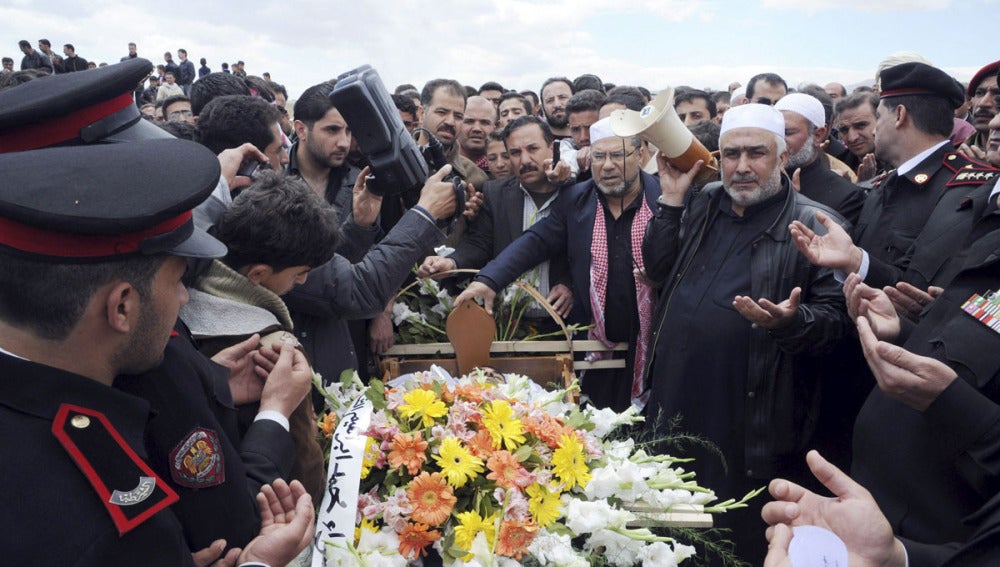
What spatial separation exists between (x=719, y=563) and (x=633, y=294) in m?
1.44

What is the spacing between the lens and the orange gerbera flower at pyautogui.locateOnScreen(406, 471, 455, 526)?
199 centimetres

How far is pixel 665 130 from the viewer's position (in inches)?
141

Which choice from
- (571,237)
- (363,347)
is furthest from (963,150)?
(363,347)

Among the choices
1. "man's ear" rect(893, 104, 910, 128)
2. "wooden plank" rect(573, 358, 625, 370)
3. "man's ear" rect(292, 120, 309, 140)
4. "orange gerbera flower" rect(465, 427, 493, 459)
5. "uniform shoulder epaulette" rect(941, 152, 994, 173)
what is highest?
"man's ear" rect(893, 104, 910, 128)

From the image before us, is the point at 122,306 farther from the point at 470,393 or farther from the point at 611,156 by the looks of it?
the point at 611,156

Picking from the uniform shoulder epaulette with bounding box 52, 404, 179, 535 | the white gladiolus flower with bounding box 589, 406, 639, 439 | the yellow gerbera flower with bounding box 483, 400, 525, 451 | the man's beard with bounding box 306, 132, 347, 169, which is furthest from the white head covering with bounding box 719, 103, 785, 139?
the uniform shoulder epaulette with bounding box 52, 404, 179, 535

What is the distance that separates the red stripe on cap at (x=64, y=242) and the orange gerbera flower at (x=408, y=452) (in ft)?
3.41

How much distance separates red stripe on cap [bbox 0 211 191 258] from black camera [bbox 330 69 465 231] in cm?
184

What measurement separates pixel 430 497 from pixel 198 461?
727mm

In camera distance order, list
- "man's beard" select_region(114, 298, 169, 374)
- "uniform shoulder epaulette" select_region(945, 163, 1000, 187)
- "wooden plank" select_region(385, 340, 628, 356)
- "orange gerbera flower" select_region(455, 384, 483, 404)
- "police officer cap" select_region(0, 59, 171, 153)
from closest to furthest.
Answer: "man's beard" select_region(114, 298, 169, 374) < "police officer cap" select_region(0, 59, 171, 153) < "orange gerbera flower" select_region(455, 384, 483, 404) < "uniform shoulder epaulette" select_region(945, 163, 1000, 187) < "wooden plank" select_region(385, 340, 628, 356)

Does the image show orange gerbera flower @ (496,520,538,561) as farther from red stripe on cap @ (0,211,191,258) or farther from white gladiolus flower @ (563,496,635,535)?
red stripe on cap @ (0,211,191,258)

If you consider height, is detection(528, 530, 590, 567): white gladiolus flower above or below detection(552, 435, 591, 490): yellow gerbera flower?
below

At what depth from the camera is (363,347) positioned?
357cm

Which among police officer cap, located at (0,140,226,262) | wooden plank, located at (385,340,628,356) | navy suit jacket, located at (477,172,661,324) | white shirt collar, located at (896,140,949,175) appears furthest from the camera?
navy suit jacket, located at (477,172,661,324)
